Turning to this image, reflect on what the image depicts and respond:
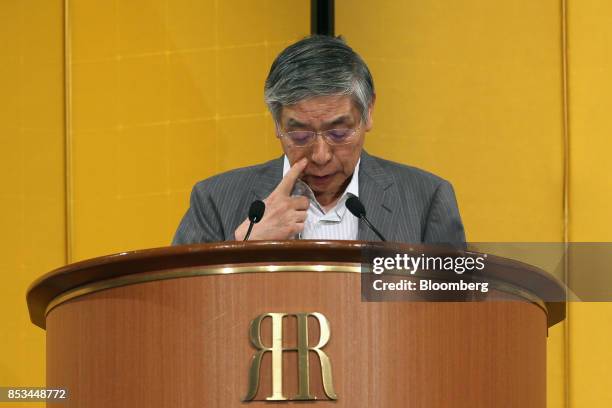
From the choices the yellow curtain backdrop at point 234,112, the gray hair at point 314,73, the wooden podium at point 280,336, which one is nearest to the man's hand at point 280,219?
the gray hair at point 314,73

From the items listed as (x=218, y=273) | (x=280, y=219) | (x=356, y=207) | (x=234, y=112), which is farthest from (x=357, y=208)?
(x=234, y=112)

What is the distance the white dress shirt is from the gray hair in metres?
0.18

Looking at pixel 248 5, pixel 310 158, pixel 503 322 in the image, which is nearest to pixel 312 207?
pixel 310 158

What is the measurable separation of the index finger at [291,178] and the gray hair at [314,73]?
0.13 m

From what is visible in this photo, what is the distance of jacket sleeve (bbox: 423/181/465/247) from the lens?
271cm

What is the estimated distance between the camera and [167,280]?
2098mm

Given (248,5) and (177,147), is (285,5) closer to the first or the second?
(248,5)

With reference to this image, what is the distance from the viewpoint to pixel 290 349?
79.7 inches

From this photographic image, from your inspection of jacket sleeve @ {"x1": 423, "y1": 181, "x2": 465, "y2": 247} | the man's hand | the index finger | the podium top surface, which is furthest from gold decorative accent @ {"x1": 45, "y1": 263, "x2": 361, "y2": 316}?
jacket sleeve @ {"x1": 423, "y1": 181, "x2": 465, "y2": 247}

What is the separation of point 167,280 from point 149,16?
1.97m

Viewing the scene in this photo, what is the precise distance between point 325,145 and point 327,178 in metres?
0.08

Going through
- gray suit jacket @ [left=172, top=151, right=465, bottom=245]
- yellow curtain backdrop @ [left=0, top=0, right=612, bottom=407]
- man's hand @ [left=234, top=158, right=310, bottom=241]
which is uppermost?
yellow curtain backdrop @ [left=0, top=0, right=612, bottom=407]

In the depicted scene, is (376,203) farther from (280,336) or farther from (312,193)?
(280,336)

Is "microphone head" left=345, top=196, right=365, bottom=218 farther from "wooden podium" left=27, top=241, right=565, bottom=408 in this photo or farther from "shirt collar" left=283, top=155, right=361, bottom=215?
"wooden podium" left=27, top=241, right=565, bottom=408
